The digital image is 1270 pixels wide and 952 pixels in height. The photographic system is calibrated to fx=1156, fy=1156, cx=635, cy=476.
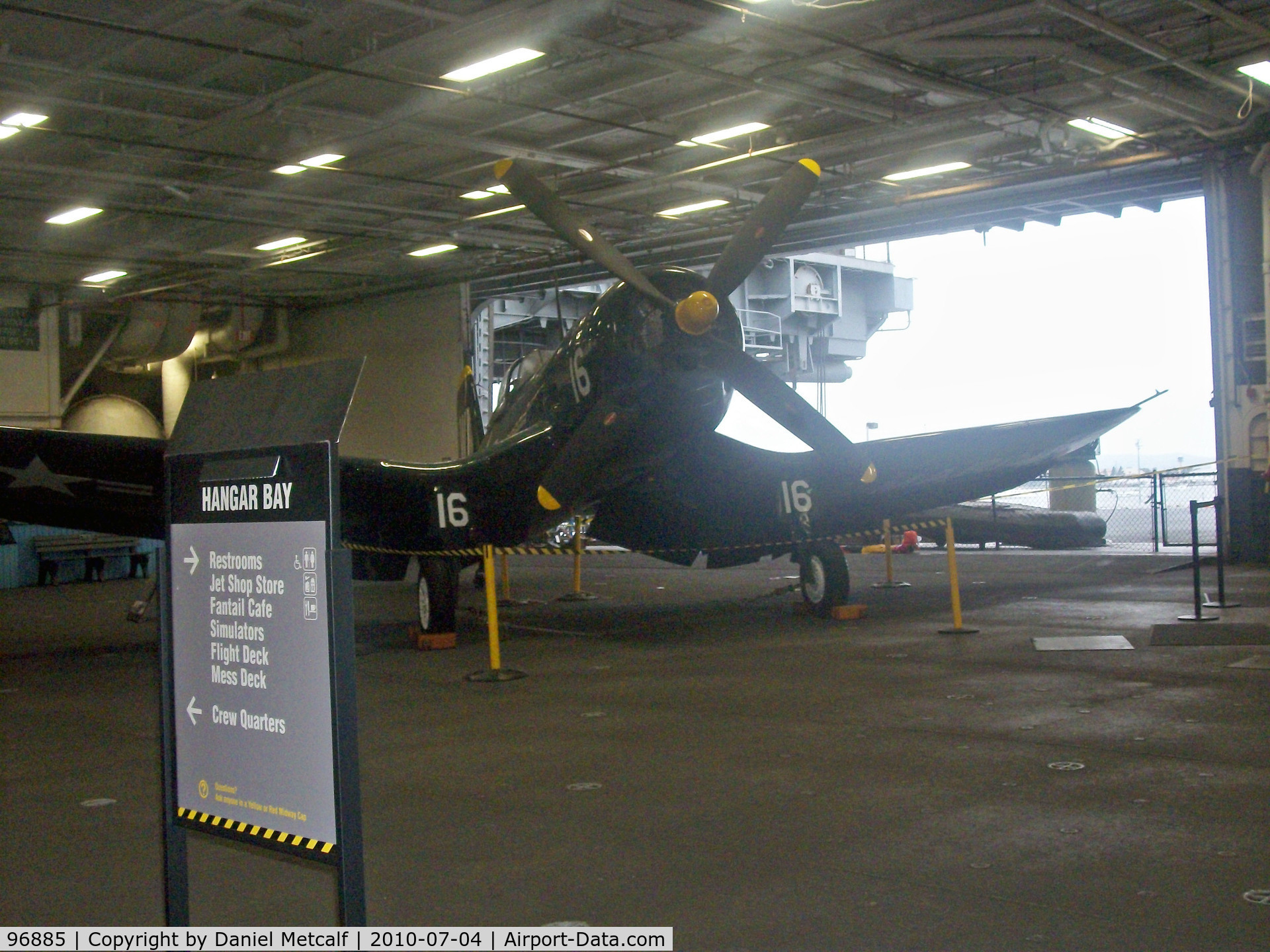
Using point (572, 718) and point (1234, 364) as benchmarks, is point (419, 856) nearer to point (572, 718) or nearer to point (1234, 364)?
point (572, 718)

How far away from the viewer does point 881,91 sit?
13.2 metres

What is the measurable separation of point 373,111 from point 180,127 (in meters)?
2.35

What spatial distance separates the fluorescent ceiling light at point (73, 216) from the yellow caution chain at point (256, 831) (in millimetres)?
15692

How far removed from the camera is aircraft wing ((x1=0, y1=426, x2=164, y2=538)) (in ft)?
34.8

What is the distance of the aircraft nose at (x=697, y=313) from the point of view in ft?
31.8

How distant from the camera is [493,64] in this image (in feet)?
37.8

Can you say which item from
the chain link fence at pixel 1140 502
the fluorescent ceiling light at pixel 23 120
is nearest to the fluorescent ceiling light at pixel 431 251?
the fluorescent ceiling light at pixel 23 120

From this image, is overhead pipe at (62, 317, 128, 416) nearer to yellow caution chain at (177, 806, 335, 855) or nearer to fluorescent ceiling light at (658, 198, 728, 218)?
fluorescent ceiling light at (658, 198, 728, 218)

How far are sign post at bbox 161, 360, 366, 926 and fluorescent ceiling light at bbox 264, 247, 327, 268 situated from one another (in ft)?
58.5

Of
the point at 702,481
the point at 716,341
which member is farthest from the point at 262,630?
the point at 702,481

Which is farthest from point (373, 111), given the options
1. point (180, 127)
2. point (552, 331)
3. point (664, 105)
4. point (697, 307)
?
point (552, 331)

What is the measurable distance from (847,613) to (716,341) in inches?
139

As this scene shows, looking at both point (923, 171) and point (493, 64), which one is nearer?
point (493, 64)

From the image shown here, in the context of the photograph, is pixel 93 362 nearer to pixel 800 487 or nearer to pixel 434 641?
pixel 434 641
